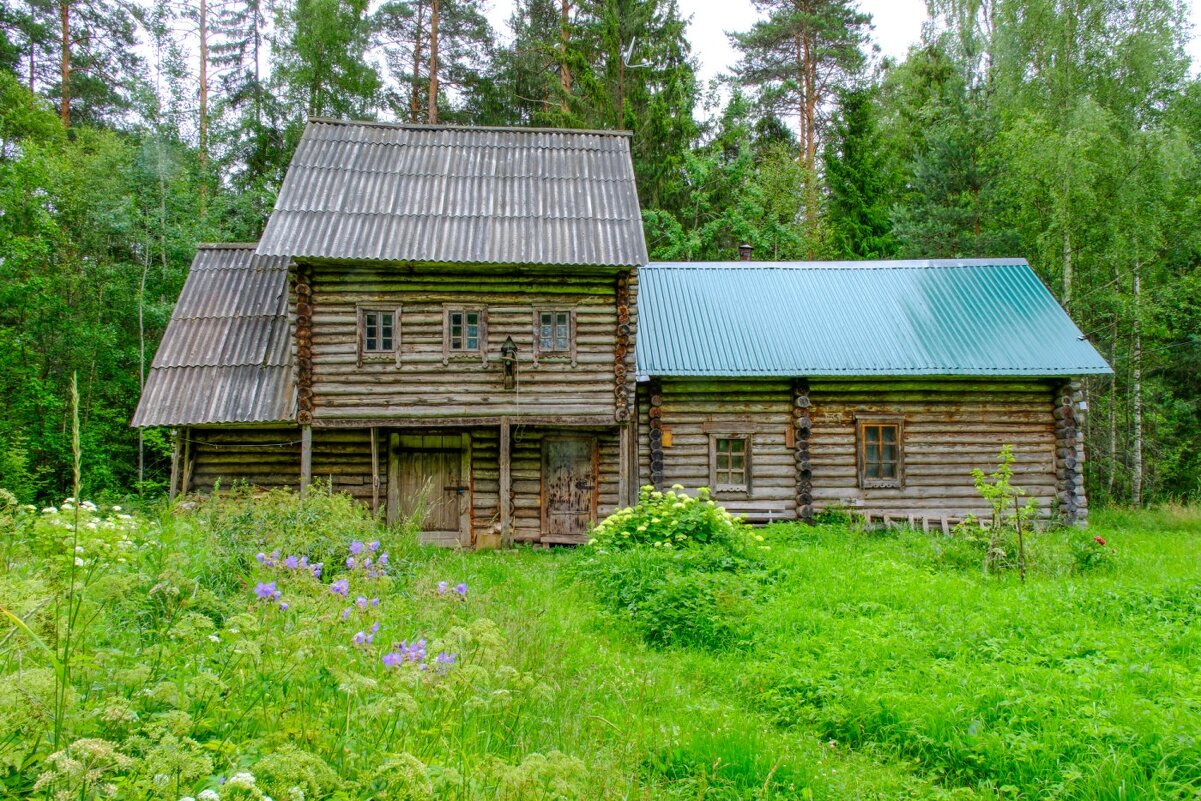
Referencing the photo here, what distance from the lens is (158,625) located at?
14.9 ft

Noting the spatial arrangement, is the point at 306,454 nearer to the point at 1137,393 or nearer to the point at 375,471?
the point at 375,471

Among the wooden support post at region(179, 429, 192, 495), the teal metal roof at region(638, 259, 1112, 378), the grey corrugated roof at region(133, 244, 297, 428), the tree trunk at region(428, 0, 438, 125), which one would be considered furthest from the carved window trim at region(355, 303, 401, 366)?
the tree trunk at region(428, 0, 438, 125)

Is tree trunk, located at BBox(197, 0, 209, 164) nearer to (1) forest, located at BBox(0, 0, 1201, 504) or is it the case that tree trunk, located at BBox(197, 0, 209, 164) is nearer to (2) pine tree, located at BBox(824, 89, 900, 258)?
(1) forest, located at BBox(0, 0, 1201, 504)

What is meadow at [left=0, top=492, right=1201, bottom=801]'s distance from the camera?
2.66 metres

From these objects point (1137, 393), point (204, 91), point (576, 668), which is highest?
point (204, 91)

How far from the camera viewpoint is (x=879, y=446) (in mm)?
16172

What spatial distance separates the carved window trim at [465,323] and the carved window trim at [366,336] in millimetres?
864

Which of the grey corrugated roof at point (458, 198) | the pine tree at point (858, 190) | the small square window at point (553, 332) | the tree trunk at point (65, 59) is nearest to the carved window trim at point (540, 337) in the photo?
the small square window at point (553, 332)

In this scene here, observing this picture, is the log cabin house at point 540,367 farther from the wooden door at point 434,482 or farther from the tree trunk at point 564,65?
the tree trunk at point 564,65

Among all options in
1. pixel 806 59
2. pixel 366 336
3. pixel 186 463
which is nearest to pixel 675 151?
pixel 806 59

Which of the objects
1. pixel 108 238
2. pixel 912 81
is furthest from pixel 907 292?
pixel 108 238

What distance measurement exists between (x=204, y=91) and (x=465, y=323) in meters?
19.9

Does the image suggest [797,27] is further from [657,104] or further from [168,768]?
[168,768]

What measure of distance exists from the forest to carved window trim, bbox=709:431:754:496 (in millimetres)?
10796
